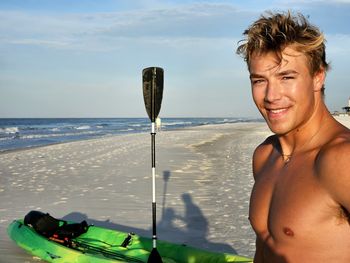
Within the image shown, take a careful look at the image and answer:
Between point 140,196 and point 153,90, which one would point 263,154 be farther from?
point 140,196

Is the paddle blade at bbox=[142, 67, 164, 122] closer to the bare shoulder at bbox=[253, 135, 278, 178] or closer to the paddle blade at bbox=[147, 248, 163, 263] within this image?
the paddle blade at bbox=[147, 248, 163, 263]

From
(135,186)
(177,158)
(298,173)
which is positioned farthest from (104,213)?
(177,158)

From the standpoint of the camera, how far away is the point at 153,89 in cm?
550

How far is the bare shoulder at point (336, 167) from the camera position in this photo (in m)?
1.74

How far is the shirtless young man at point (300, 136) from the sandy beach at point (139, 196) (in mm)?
3725

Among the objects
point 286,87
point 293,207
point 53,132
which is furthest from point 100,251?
point 53,132

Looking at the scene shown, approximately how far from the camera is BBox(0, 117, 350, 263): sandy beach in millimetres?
6441

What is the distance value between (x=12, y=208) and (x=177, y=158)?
824 centimetres

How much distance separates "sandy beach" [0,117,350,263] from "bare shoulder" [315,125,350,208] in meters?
4.00

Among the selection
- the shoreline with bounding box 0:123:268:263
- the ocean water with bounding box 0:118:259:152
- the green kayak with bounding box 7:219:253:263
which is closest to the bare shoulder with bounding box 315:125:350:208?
the green kayak with bounding box 7:219:253:263

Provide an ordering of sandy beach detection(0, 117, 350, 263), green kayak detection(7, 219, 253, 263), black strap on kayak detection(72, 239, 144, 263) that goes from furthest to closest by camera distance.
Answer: sandy beach detection(0, 117, 350, 263) → black strap on kayak detection(72, 239, 144, 263) → green kayak detection(7, 219, 253, 263)

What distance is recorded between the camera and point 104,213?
25.6 ft

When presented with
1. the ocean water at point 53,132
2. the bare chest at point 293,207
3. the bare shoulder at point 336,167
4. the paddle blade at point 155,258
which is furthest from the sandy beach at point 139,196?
the ocean water at point 53,132

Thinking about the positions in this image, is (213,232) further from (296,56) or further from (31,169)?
(31,169)
